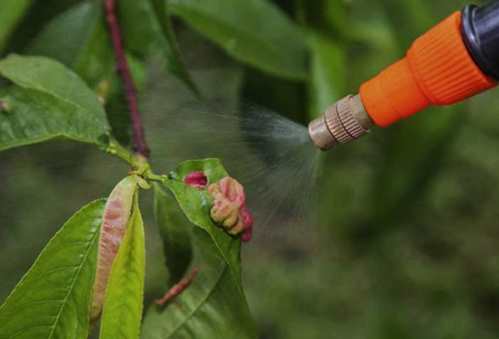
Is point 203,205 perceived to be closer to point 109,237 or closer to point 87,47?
point 109,237

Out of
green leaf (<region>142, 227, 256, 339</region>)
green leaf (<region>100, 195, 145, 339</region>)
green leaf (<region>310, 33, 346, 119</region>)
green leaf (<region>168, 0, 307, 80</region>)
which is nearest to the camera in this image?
green leaf (<region>100, 195, 145, 339</region>)

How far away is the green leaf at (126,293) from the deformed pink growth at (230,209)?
0.10 m

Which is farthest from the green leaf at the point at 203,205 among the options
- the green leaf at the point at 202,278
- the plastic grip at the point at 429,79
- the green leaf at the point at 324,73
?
the green leaf at the point at 324,73

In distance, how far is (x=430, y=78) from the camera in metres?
0.93

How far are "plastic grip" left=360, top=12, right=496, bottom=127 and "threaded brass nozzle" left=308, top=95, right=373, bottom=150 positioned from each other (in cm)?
1

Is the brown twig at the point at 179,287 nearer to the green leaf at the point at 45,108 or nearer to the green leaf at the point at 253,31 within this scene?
the green leaf at the point at 45,108

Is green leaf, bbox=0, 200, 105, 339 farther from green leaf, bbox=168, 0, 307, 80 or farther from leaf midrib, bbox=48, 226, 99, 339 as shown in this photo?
green leaf, bbox=168, 0, 307, 80

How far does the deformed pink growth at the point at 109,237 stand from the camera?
90 centimetres

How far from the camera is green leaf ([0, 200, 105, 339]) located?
883 mm

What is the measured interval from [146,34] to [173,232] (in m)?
0.43

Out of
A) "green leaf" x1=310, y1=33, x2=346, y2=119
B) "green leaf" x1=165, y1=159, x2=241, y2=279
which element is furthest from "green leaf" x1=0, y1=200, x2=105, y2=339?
"green leaf" x1=310, y1=33, x2=346, y2=119

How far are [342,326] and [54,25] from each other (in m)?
2.28

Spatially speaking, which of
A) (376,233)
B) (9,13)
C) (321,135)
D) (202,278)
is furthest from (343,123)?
(376,233)

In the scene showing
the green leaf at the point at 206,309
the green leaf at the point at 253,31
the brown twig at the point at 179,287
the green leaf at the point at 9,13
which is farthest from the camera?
the green leaf at the point at 253,31
